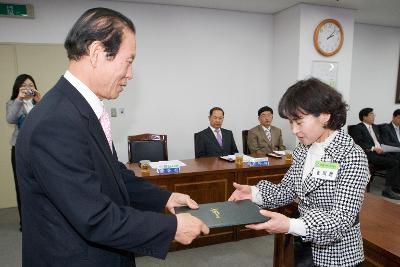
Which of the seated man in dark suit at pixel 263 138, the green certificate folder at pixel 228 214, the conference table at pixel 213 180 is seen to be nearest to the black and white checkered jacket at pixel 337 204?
the green certificate folder at pixel 228 214

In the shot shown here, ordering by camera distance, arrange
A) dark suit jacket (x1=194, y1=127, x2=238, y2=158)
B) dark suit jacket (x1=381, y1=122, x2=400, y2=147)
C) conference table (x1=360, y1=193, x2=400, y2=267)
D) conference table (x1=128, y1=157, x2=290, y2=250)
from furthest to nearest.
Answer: dark suit jacket (x1=381, y1=122, x2=400, y2=147) → dark suit jacket (x1=194, y1=127, x2=238, y2=158) → conference table (x1=128, y1=157, x2=290, y2=250) → conference table (x1=360, y1=193, x2=400, y2=267)

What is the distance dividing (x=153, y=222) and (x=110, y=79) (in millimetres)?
510

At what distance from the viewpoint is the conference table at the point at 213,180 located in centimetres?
293

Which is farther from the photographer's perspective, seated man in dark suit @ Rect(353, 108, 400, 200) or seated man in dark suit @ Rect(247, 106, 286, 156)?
seated man in dark suit @ Rect(353, 108, 400, 200)

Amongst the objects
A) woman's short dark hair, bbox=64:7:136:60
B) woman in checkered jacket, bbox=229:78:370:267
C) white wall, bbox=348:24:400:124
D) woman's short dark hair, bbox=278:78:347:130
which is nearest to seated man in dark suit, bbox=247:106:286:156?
white wall, bbox=348:24:400:124

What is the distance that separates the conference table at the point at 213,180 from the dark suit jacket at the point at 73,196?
182 cm

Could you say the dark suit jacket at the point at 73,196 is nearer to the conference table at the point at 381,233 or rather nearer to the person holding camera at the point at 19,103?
the conference table at the point at 381,233

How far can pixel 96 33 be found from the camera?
97cm

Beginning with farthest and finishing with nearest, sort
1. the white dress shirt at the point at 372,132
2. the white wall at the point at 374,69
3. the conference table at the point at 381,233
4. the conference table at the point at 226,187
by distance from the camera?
1. the white wall at the point at 374,69
2. the white dress shirt at the point at 372,132
3. the conference table at the point at 226,187
4. the conference table at the point at 381,233

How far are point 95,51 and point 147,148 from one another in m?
2.94

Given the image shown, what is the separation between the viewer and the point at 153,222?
1.00m

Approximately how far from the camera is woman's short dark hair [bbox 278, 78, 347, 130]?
3.87 feet

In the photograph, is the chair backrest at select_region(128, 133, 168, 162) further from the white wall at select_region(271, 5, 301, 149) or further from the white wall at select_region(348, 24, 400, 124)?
the white wall at select_region(348, 24, 400, 124)

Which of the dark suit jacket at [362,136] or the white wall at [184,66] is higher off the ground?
the white wall at [184,66]
